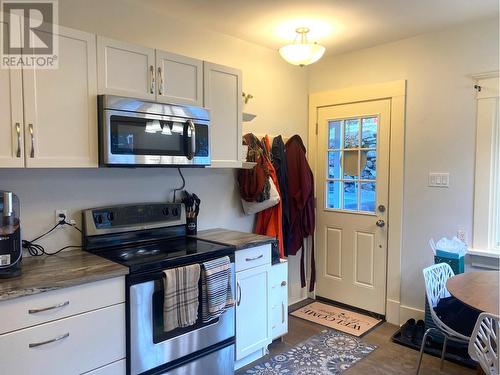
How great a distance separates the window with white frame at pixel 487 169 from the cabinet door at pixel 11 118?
3033 mm

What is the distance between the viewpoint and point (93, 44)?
2045 mm

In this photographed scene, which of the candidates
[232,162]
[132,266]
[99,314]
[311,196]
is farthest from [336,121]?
[99,314]

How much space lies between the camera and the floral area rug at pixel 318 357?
2613 mm

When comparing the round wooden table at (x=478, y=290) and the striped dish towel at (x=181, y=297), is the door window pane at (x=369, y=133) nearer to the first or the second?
the round wooden table at (x=478, y=290)

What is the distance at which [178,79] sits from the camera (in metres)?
2.43

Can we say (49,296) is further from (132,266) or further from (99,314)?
(132,266)

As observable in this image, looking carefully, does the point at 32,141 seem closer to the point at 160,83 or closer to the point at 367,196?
the point at 160,83

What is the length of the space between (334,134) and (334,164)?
300 millimetres

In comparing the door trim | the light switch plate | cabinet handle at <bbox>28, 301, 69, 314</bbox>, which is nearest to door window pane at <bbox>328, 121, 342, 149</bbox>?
the door trim

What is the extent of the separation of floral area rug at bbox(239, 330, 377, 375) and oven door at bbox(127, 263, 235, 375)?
2.24ft

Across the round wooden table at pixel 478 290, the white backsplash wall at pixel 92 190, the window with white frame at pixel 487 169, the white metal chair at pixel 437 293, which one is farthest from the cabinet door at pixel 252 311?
the window with white frame at pixel 487 169

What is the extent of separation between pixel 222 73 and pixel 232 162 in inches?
25.4

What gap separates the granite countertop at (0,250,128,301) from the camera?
1.59 m

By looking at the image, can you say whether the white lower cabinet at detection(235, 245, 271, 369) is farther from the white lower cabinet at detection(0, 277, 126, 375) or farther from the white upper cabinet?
the white upper cabinet
